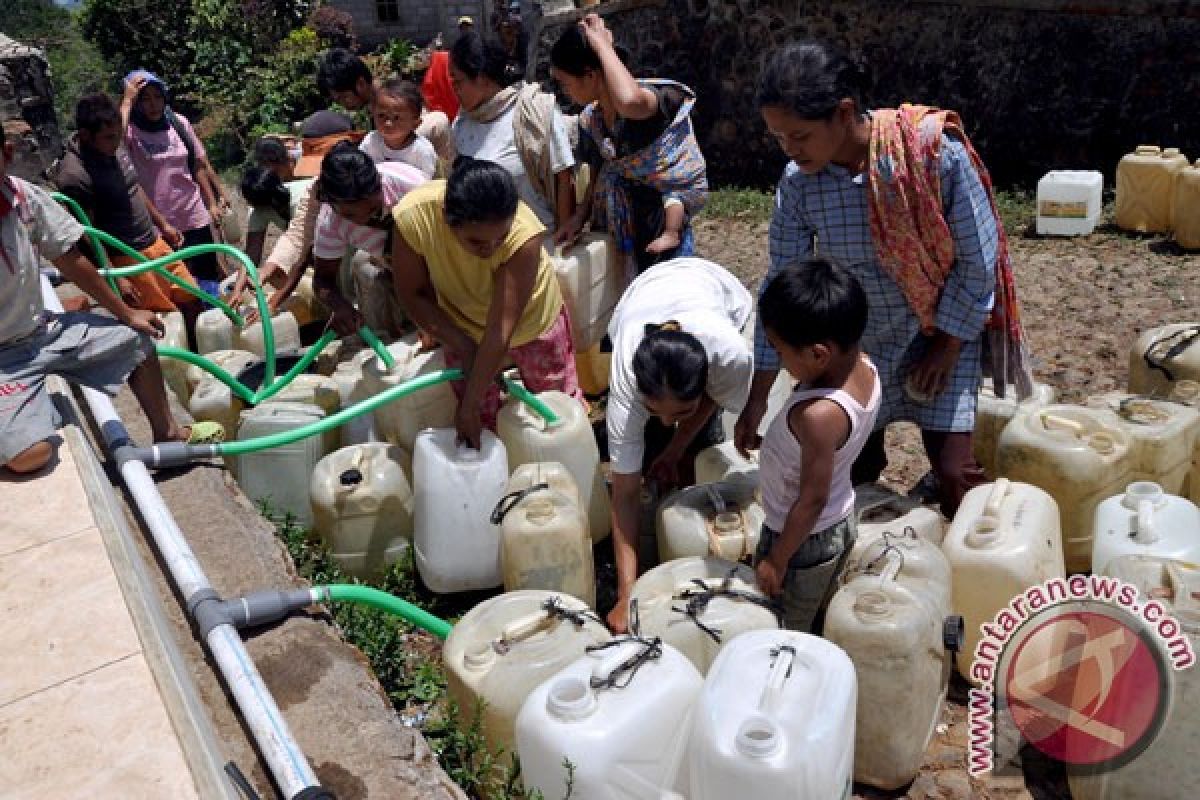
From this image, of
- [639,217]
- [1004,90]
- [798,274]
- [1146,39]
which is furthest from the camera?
Result: [1004,90]

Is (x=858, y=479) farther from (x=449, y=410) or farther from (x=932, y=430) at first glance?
(x=449, y=410)

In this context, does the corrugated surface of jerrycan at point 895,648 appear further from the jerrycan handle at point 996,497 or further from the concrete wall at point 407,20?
the concrete wall at point 407,20

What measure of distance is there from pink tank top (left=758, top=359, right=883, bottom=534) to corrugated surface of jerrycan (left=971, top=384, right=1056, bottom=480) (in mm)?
1133

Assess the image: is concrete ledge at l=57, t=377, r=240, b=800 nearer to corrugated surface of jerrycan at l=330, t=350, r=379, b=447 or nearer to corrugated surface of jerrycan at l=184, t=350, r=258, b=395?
corrugated surface of jerrycan at l=330, t=350, r=379, b=447

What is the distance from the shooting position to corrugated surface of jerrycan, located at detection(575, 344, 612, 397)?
4.62 meters

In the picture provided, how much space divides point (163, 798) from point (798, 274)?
169cm

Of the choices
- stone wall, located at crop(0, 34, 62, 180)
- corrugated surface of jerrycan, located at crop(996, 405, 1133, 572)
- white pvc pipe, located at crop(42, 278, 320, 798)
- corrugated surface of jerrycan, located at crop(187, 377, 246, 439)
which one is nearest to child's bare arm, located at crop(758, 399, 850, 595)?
corrugated surface of jerrycan, located at crop(996, 405, 1133, 572)

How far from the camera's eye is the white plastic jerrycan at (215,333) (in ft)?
16.1

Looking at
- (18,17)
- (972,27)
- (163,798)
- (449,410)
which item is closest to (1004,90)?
(972,27)

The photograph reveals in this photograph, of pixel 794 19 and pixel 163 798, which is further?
pixel 794 19

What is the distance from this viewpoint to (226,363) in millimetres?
4402

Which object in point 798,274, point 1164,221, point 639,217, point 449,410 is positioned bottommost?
point 1164,221

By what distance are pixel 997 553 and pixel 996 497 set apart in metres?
0.20

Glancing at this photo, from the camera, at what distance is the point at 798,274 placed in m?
2.41
